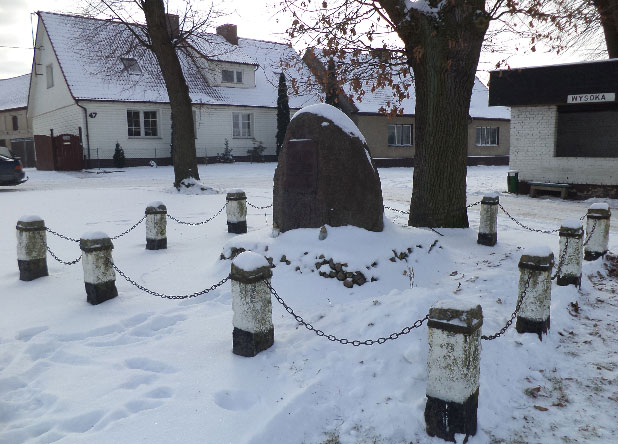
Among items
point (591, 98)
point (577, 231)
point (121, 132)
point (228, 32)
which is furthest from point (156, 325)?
point (228, 32)

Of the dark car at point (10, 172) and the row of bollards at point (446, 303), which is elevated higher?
the dark car at point (10, 172)

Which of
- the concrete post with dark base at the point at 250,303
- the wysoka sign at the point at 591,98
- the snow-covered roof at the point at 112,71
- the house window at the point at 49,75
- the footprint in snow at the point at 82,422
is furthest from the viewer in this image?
the house window at the point at 49,75

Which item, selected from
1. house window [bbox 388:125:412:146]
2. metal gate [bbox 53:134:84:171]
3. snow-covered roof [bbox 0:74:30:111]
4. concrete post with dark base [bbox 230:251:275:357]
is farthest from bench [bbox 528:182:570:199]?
snow-covered roof [bbox 0:74:30:111]

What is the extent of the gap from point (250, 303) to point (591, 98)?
A: 14777 mm

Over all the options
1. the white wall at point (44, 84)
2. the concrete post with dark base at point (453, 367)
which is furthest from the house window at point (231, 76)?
the concrete post with dark base at point (453, 367)

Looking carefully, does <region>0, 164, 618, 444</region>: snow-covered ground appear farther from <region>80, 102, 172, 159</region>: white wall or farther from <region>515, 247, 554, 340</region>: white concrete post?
<region>80, 102, 172, 159</region>: white wall

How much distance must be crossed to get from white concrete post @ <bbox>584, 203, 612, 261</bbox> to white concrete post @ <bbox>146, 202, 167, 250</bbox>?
701 cm

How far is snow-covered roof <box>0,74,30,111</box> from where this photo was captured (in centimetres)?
4412

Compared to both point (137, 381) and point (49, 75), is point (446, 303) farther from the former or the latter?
point (49, 75)

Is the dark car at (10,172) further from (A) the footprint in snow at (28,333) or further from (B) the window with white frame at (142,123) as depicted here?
(A) the footprint in snow at (28,333)

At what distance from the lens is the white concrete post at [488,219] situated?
8.63m

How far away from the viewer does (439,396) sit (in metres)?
3.46

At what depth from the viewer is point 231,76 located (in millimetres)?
32219

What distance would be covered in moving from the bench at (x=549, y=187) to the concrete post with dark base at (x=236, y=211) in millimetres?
11196
